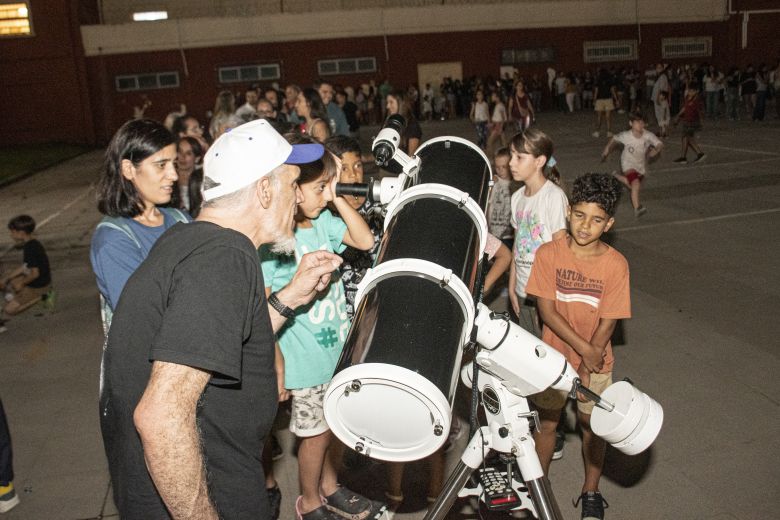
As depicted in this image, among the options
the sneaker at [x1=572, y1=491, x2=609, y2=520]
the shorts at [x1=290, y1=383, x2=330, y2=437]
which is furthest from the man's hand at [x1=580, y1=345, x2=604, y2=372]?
the shorts at [x1=290, y1=383, x2=330, y2=437]

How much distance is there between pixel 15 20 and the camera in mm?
24500

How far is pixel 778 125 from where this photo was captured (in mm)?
17047

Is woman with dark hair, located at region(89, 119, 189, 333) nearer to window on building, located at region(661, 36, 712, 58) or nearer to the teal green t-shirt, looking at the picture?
the teal green t-shirt

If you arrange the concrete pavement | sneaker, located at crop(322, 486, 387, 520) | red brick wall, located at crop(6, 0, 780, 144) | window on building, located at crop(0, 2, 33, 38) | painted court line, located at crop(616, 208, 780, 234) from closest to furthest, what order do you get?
1. sneaker, located at crop(322, 486, 387, 520)
2. the concrete pavement
3. painted court line, located at crop(616, 208, 780, 234)
4. window on building, located at crop(0, 2, 33, 38)
5. red brick wall, located at crop(6, 0, 780, 144)

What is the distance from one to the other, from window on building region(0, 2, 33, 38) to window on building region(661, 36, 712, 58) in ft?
89.5

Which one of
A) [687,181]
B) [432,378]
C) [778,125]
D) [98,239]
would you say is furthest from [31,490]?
[778,125]

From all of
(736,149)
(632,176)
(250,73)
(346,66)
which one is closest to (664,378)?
(632,176)

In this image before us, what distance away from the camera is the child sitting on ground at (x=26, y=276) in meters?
6.43

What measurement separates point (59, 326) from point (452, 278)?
587 centimetres

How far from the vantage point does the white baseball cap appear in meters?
1.69

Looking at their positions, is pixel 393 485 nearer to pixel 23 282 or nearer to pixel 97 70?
pixel 23 282

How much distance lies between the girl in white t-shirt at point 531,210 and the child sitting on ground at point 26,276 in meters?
5.16

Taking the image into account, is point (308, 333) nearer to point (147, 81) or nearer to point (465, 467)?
point (465, 467)

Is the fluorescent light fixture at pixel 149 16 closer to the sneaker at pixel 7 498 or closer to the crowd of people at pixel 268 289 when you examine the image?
the crowd of people at pixel 268 289
